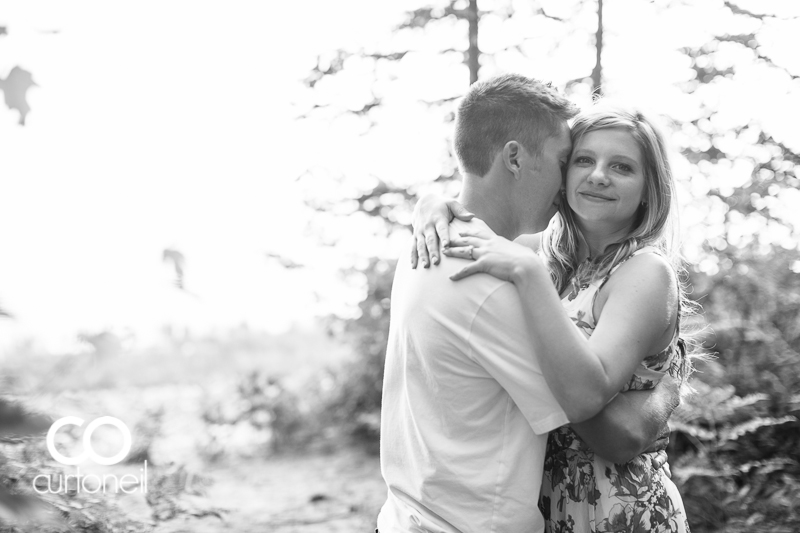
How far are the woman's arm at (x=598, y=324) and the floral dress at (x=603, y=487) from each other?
0.11m

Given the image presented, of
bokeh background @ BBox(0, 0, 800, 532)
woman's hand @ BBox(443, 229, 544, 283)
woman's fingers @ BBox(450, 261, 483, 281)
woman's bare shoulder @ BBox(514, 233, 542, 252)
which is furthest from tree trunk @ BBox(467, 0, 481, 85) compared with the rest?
woman's fingers @ BBox(450, 261, 483, 281)

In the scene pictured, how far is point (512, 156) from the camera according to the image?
2139 millimetres

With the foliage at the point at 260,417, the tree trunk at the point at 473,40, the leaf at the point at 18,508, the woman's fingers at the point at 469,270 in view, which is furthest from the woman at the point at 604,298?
the foliage at the point at 260,417

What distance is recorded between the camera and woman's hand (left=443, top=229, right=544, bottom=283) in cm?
180

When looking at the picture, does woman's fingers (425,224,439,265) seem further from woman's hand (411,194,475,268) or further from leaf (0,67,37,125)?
leaf (0,67,37,125)

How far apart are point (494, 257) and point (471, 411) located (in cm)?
40

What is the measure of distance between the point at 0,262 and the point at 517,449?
49.3 inches

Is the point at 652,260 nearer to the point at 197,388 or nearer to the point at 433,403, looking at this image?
the point at 433,403

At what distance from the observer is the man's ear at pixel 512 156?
2131 millimetres

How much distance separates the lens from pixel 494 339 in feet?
5.92

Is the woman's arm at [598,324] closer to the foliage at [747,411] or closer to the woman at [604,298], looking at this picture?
the woman at [604,298]

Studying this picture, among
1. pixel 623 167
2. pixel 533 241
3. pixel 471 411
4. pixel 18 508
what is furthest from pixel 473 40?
pixel 18 508

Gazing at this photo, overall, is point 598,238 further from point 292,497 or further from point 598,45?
point 292,497

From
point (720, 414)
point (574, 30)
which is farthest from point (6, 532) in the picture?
point (574, 30)
